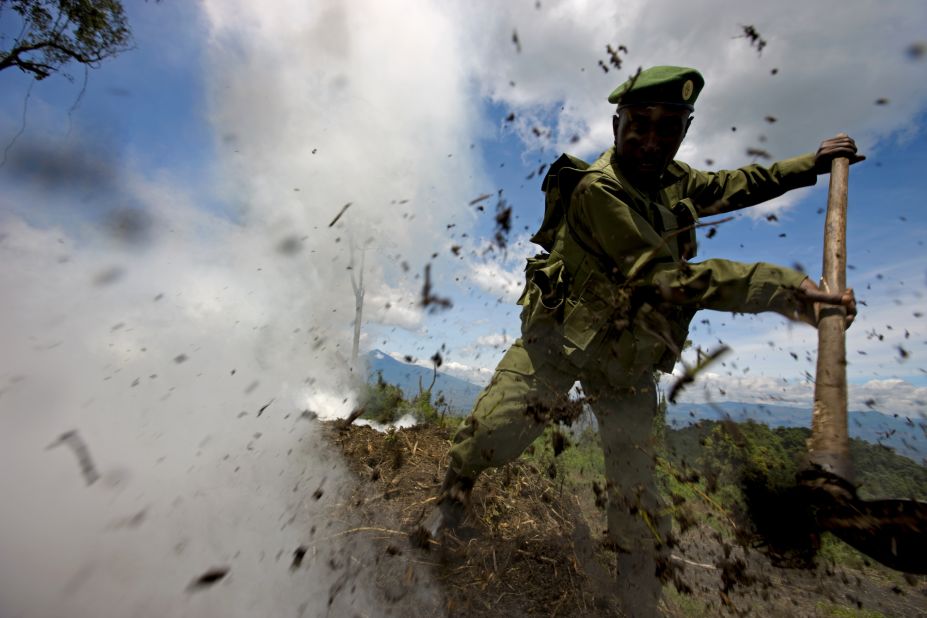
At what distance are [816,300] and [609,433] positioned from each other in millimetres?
1429

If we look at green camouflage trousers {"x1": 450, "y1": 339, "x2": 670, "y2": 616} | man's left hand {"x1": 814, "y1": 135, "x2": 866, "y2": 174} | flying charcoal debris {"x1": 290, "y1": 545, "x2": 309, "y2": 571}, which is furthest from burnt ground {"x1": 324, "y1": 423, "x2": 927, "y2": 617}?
man's left hand {"x1": 814, "y1": 135, "x2": 866, "y2": 174}

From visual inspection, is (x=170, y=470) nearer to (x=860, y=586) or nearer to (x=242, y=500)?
(x=242, y=500)

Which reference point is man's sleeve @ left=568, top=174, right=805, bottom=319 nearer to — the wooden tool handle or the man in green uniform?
the man in green uniform

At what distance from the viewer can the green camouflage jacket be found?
6.44 ft

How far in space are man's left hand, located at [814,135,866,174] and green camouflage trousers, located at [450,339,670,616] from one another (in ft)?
5.60

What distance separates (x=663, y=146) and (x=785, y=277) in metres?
1.06

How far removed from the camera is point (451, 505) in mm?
2844

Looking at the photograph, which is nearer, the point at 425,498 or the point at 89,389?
the point at 425,498

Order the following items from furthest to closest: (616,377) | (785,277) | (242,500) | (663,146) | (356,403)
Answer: (356,403)
(242,500)
(616,377)
(663,146)
(785,277)

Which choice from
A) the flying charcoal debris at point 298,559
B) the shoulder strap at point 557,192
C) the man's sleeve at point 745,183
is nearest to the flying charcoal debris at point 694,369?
the shoulder strap at point 557,192

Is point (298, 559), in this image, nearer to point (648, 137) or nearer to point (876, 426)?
point (648, 137)

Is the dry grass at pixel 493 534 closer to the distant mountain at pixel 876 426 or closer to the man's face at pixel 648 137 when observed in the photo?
the distant mountain at pixel 876 426

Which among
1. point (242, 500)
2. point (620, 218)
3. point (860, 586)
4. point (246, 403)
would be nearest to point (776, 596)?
point (860, 586)

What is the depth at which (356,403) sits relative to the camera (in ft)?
23.5
